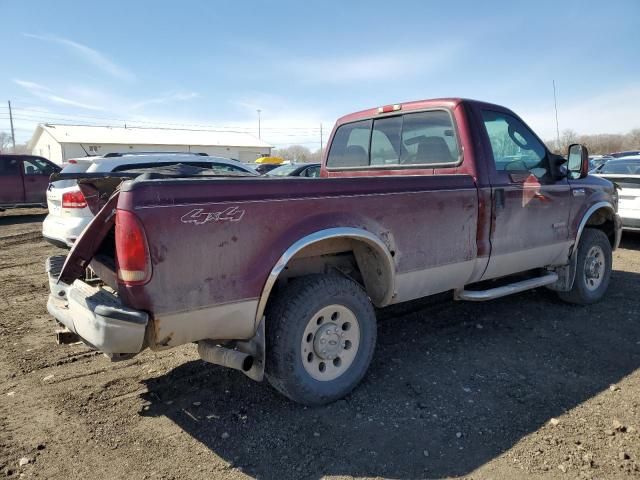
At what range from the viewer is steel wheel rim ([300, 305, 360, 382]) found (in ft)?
10.6

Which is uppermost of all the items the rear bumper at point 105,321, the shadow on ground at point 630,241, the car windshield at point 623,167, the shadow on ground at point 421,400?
the car windshield at point 623,167

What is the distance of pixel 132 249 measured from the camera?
2508mm

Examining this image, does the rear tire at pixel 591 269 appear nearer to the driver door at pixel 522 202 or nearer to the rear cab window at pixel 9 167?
the driver door at pixel 522 202

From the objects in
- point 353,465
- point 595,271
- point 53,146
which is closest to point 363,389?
point 353,465

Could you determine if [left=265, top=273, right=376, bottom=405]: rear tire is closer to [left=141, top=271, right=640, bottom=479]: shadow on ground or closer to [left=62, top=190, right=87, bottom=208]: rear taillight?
[left=141, top=271, right=640, bottom=479]: shadow on ground

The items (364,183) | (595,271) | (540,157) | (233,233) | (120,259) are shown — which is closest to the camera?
(120,259)

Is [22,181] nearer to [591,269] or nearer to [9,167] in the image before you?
[9,167]

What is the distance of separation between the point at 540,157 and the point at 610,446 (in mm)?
2888

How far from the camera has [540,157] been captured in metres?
4.80

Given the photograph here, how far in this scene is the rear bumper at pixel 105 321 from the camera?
2.53 m

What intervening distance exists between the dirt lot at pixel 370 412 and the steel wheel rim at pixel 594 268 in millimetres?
734

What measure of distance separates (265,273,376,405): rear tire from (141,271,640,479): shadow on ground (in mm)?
190

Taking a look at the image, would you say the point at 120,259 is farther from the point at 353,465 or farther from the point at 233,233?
the point at 353,465

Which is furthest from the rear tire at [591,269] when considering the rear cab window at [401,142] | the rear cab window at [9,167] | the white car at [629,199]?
the rear cab window at [9,167]
